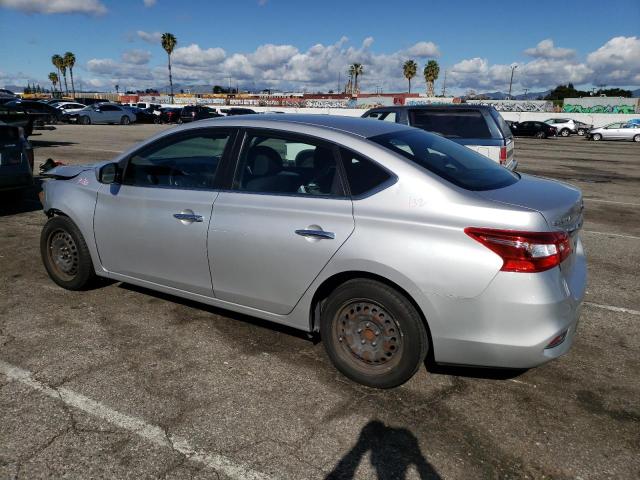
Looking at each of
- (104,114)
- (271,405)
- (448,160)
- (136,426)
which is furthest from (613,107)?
(136,426)

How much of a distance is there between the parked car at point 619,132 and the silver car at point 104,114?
3310 cm

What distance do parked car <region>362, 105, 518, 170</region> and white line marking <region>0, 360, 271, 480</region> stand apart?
672 cm

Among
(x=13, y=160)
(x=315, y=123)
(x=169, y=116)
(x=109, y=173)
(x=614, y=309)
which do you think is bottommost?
(x=614, y=309)

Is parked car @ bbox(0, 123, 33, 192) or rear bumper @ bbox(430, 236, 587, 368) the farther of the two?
parked car @ bbox(0, 123, 33, 192)

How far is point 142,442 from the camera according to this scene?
2752 mm

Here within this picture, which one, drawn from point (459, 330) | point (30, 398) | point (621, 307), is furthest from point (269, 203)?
point (621, 307)

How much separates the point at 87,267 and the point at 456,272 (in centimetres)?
332

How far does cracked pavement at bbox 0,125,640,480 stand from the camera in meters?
2.62

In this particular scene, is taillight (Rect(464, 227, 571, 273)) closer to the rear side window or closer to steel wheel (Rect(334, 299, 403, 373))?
steel wheel (Rect(334, 299, 403, 373))

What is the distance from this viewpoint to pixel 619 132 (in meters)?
34.1

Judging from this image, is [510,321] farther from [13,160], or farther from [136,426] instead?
[13,160]

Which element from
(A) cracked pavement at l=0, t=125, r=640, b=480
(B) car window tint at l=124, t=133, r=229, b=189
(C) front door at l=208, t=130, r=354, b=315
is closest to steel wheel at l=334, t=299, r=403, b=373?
(A) cracked pavement at l=0, t=125, r=640, b=480

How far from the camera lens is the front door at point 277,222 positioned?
3.26 m

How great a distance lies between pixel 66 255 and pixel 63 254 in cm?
4
